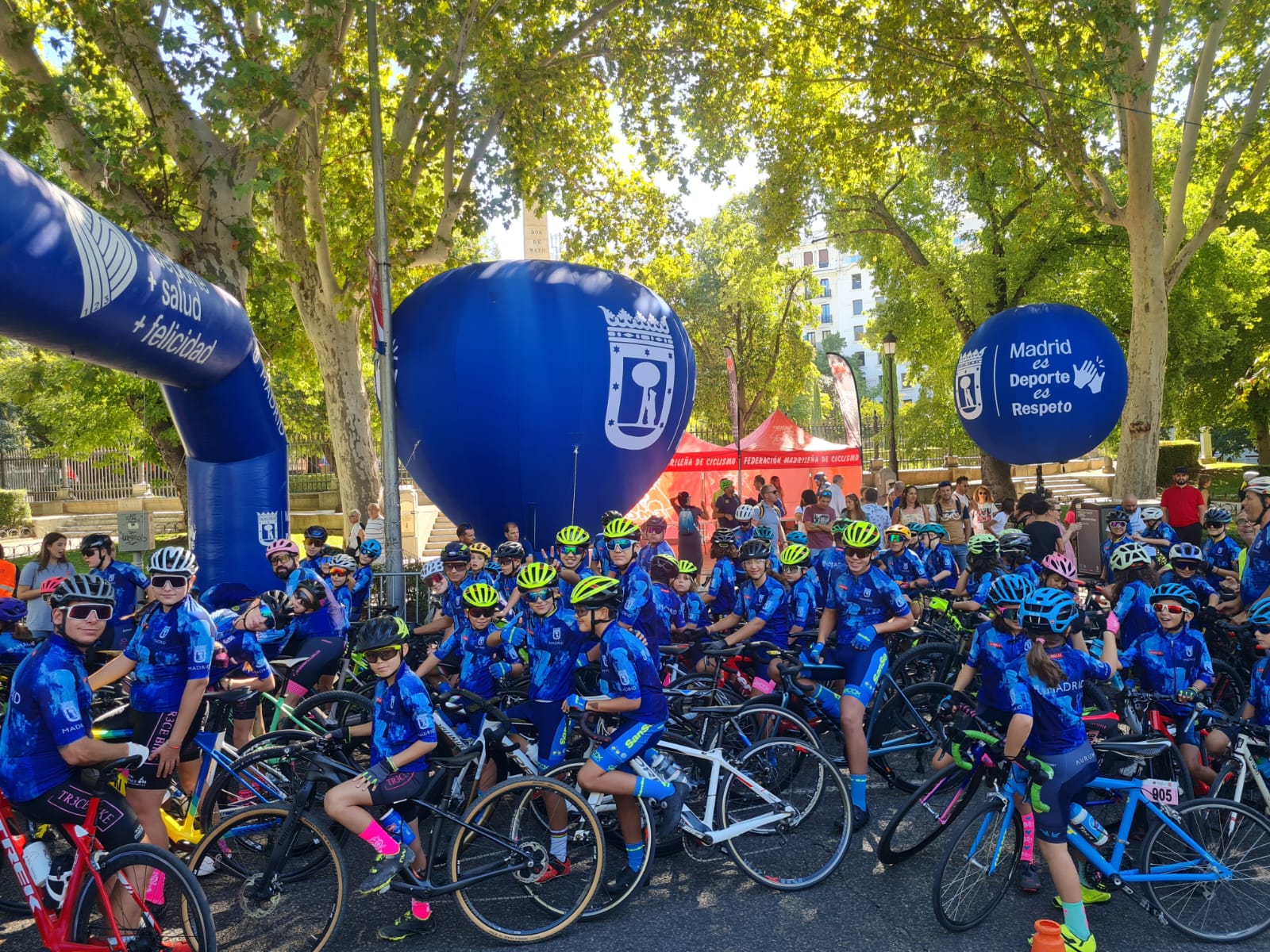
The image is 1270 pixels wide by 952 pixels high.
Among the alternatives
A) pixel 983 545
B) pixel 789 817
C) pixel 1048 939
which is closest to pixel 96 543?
pixel 789 817

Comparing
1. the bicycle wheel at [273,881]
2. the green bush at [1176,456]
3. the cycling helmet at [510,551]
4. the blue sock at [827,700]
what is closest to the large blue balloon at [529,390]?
the cycling helmet at [510,551]

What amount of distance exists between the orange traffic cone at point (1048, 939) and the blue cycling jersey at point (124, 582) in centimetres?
676

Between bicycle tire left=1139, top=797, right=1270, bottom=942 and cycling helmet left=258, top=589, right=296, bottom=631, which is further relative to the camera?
cycling helmet left=258, top=589, right=296, bottom=631

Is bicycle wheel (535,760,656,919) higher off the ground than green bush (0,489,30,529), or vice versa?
green bush (0,489,30,529)

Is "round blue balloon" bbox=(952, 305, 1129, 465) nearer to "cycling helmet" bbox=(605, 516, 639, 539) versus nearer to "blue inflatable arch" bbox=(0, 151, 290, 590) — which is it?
"cycling helmet" bbox=(605, 516, 639, 539)

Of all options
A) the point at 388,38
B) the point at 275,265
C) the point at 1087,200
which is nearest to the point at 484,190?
the point at 388,38

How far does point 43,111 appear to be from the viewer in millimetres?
10477

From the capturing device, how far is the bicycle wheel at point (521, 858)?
4848 millimetres

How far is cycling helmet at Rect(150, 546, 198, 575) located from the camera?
17.4ft

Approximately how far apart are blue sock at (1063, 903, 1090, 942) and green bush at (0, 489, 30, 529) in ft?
98.3

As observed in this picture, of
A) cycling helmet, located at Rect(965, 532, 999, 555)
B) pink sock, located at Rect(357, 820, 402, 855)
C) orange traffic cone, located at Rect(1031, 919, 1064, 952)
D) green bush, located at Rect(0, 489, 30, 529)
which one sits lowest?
orange traffic cone, located at Rect(1031, 919, 1064, 952)


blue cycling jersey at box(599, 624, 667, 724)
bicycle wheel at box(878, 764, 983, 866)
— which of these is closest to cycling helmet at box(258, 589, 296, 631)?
blue cycling jersey at box(599, 624, 667, 724)

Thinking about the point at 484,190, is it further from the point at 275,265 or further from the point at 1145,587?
the point at 1145,587

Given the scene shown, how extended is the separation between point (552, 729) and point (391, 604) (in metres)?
5.18
